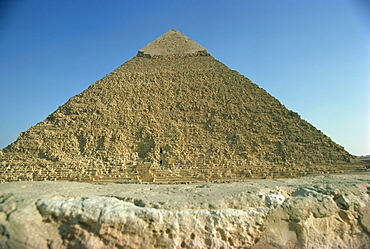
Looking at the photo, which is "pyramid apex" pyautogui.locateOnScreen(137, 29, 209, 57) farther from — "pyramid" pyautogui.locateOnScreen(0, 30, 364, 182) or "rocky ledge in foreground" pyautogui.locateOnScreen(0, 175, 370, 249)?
"rocky ledge in foreground" pyautogui.locateOnScreen(0, 175, 370, 249)

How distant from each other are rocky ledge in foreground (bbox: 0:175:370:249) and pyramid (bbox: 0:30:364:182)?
35.9ft

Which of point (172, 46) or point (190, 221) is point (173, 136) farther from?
point (190, 221)

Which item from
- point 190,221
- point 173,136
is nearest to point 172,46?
point 173,136

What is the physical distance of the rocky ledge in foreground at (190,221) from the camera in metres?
1.46

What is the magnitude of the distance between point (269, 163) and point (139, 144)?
773 cm

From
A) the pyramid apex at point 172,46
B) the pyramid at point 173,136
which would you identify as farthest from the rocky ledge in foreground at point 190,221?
the pyramid apex at point 172,46

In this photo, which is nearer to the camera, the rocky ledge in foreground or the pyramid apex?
the rocky ledge in foreground

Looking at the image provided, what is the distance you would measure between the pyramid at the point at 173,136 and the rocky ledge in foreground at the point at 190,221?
10.9m

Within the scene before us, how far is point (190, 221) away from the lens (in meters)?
1.53

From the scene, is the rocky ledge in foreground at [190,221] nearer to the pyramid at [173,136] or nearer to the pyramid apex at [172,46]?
the pyramid at [173,136]

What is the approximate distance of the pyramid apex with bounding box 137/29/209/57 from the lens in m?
23.4

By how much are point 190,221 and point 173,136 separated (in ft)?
45.6

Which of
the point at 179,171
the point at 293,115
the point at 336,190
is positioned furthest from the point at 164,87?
the point at 336,190

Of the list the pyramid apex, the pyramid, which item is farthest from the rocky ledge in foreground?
the pyramid apex
